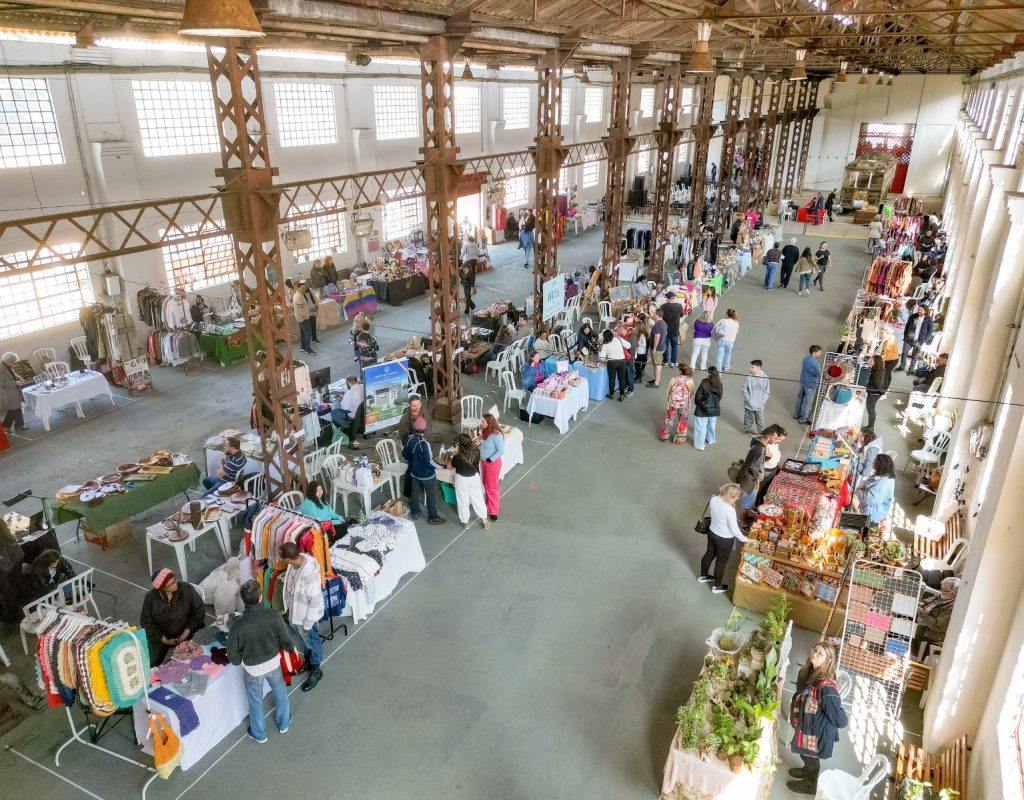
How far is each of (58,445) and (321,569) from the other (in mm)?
7903

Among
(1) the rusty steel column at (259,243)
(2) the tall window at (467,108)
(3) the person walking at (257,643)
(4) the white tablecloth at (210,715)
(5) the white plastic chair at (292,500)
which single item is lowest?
A: (4) the white tablecloth at (210,715)

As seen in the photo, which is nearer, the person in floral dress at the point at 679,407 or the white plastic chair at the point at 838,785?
the white plastic chair at the point at 838,785

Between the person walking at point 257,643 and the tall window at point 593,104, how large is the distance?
99.7ft

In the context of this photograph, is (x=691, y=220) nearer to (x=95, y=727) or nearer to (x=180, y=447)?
(x=180, y=447)

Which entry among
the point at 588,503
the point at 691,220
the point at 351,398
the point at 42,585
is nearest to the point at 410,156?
the point at 691,220

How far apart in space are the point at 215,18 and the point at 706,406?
884 cm

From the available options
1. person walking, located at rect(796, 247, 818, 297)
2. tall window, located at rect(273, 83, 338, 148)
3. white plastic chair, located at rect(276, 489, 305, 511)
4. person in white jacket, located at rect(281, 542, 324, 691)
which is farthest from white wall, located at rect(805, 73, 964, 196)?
person in white jacket, located at rect(281, 542, 324, 691)

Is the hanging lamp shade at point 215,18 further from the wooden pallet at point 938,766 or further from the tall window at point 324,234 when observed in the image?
the tall window at point 324,234

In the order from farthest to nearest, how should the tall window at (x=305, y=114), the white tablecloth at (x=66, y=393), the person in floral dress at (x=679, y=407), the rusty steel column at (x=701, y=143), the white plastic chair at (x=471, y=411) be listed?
the rusty steel column at (x=701, y=143) → the tall window at (x=305, y=114) → the white tablecloth at (x=66, y=393) → the white plastic chair at (x=471, y=411) → the person in floral dress at (x=679, y=407)

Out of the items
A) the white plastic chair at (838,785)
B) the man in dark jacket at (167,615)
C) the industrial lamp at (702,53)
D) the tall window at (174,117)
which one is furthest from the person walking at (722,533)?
the tall window at (174,117)

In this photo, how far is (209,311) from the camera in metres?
16.7

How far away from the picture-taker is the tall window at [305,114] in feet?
60.3

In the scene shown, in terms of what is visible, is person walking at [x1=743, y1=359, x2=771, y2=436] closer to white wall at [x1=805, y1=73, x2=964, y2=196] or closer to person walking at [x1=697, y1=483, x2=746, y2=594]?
person walking at [x1=697, y1=483, x2=746, y2=594]

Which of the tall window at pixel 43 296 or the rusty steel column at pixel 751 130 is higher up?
the rusty steel column at pixel 751 130
